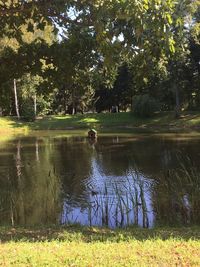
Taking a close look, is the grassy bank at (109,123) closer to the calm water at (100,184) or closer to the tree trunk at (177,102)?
the tree trunk at (177,102)

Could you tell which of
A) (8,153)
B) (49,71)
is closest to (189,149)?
(8,153)

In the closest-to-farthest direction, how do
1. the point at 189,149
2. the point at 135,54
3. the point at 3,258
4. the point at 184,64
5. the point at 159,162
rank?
the point at 3,258 → the point at 135,54 → the point at 159,162 → the point at 189,149 → the point at 184,64

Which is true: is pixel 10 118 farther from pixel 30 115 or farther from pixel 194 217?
pixel 194 217

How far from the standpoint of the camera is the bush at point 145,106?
203 feet

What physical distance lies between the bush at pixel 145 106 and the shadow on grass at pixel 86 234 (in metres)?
52.0

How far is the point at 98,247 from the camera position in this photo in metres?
7.77

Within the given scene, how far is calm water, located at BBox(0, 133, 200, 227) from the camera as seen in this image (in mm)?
12914

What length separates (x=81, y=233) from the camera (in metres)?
9.52

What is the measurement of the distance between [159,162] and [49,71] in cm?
1291

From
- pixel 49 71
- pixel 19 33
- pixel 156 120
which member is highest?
pixel 19 33

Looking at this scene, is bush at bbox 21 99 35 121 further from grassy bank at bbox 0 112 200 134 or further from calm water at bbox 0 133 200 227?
calm water at bbox 0 133 200 227

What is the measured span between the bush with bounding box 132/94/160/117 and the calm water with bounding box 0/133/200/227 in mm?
23638

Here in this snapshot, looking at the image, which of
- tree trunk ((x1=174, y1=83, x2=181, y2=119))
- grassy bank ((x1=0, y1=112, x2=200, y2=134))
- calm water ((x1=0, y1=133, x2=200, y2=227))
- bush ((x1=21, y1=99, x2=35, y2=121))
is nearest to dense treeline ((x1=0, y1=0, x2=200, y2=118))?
calm water ((x1=0, y1=133, x2=200, y2=227))

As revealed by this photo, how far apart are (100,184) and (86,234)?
978cm
